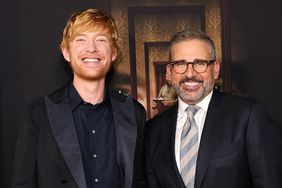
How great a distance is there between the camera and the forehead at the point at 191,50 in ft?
7.78

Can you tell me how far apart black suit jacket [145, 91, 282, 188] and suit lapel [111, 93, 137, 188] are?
174 mm

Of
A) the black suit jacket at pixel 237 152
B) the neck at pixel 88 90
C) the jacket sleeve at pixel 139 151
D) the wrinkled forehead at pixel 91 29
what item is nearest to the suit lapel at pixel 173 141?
the black suit jacket at pixel 237 152

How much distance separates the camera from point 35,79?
2.65 m

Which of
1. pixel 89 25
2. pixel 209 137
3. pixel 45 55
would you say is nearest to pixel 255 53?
pixel 209 137

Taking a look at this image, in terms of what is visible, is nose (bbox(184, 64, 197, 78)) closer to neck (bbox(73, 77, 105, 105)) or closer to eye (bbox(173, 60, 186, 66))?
eye (bbox(173, 60, 186, 66))

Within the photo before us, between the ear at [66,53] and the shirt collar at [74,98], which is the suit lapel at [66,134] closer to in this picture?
the shirt collar at [74,98]

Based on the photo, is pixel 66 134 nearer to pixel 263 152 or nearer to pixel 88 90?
pixel 88 90

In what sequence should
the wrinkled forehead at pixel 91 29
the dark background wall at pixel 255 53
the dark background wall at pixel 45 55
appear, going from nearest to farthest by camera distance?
the wrinkled forehead at pixel 91 29 → the dark background wall at pixel 45 55 → the dark background wall at pixel 255 53

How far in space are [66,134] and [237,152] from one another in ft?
2.47

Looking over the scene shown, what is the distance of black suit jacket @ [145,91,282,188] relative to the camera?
7.33 ft

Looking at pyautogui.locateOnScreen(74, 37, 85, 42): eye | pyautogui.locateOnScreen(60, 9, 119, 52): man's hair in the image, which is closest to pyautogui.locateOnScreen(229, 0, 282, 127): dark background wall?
pyautogui.locateOnScreen(60, 9, 119, 52): man's hair

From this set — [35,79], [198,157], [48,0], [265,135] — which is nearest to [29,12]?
[48,0]

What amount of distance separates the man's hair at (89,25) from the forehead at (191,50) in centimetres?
30

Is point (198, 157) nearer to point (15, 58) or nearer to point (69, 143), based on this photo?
point (69, 143)
